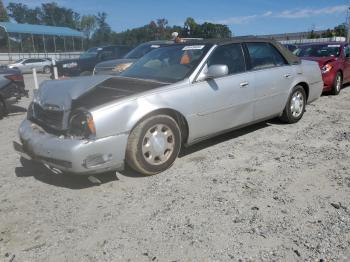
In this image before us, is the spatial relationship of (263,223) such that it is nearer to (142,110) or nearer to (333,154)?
(142,110)

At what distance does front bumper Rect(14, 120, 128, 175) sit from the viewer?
3.77 m

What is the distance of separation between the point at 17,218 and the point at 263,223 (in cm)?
225

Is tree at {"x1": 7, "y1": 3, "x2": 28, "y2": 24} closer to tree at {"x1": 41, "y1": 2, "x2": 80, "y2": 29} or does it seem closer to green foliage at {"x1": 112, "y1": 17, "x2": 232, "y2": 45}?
tree at {"x1": 41, "y1": 2, "x2": 80, "y2": 29}

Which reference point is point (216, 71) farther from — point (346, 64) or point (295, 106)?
point (346, 64)

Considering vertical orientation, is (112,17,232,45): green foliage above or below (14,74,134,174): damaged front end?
above

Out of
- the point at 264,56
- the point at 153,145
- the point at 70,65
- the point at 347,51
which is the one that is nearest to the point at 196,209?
the point at 153,145

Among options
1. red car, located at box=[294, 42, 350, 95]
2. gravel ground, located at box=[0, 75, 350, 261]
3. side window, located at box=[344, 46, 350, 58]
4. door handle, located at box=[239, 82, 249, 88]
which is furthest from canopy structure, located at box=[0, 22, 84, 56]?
gravel ground, located at box=[0, 75, 350, 261]

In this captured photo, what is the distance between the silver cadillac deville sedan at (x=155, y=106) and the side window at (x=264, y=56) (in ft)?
0.05

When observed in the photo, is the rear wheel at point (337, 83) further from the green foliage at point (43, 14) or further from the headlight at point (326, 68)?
the green foliage at point (43, 14)

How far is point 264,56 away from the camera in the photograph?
5.88 metres

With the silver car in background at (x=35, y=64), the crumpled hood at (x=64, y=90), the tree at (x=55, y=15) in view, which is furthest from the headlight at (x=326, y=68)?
the tree at (x=55, y=15)

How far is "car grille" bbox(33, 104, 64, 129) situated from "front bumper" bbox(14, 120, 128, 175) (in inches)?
5.6

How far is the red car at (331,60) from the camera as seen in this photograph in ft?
32.0

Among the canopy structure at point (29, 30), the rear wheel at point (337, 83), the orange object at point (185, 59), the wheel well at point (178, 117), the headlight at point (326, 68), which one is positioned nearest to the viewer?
the wheel well at point (178, 117)
